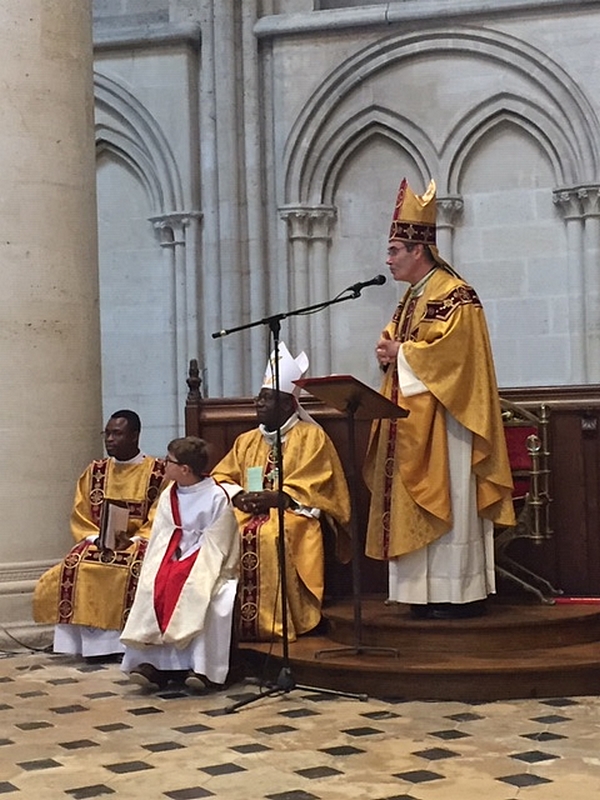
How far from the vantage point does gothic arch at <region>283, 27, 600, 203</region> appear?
36.2 feet

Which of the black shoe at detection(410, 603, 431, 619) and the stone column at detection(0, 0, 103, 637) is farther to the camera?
the stone column at detection(0, 0, 103, 637)

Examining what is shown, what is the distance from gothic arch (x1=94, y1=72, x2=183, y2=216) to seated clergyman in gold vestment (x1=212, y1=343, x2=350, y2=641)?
4729 millimetres

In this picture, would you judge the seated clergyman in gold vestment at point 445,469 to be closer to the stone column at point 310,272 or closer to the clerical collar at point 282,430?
the clerical collar at point 282,430

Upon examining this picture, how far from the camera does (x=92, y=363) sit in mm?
7984

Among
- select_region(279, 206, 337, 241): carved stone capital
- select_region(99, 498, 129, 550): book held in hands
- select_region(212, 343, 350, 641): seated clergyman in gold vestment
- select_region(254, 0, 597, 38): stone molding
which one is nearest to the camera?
select_region(212, 343, 350, 641): seated clergyman in gold vestment

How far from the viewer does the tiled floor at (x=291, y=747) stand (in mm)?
4488

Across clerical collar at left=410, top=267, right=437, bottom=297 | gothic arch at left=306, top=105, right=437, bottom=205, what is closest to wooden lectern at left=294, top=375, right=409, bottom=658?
clerical collar at left=410, top=267, right=437, bottom=297

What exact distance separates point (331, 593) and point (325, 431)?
91cm

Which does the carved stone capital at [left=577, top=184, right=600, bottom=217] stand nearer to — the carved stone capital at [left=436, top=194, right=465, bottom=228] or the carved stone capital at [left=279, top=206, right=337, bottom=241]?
the carved stone capital at [left=436, top=194, right=465, bottom=228]

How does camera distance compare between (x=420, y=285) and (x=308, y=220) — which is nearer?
(x=420, y=285)

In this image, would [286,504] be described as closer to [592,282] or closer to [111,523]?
[111,523]

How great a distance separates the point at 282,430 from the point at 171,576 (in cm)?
125

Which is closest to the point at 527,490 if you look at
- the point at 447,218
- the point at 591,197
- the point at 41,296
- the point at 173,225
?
the point at 41,296

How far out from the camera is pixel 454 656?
6.10 metres
